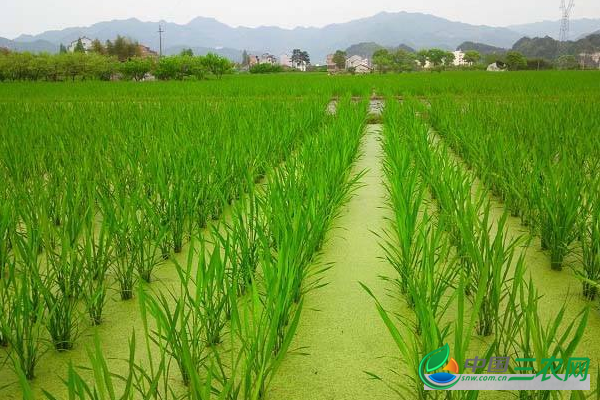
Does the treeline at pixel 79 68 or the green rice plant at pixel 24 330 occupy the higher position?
the treeline at pixel 79 68

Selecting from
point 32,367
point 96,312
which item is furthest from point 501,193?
point 32,367

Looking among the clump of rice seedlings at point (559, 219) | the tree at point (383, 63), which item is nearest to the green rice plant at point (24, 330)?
the clump of rice seedlings at point (559, 219)

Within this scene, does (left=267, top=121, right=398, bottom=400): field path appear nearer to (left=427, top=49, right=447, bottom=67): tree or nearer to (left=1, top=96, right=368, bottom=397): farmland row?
(left=1, top=96, right=368, bottom=397): farmland row

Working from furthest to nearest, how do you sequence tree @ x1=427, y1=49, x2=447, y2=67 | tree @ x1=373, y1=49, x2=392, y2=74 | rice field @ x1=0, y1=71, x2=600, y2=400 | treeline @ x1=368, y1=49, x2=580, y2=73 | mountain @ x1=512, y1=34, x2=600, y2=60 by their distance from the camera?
1. mountain @ x1=512, y1=34, x2=600, y2=60
2. tree @ x1=427, y1=49, x2=447, y2=67
3. tree @ x1=373, y1=49, x2=392, y2=74
4. treeline @ x1=368, y1=49, x2=580, y2=73
5. rice field @ x1=0, y1=71, x2=600, y2=400

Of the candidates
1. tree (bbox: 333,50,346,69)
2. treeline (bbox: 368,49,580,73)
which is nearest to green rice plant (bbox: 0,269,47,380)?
treeline (bbox: 368,49,580,73)

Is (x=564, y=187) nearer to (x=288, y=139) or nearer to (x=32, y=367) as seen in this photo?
(x=32, y=367)

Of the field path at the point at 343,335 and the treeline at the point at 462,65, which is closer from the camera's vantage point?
the field path at the point at 343,335

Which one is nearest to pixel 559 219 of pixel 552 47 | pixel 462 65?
pixel 462 65

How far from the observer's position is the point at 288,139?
151 inches

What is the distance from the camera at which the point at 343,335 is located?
52.4 inches

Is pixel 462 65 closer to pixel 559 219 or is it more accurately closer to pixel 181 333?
pixel 559 219

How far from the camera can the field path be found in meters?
1.09

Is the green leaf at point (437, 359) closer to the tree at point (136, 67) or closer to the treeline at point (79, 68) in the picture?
the treeline at point (79, 68)

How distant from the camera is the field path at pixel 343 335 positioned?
3.59ft
